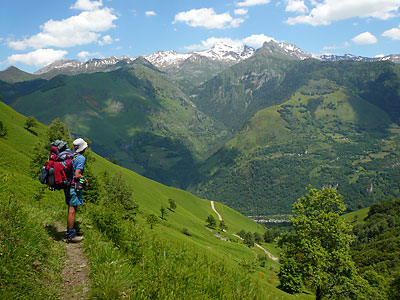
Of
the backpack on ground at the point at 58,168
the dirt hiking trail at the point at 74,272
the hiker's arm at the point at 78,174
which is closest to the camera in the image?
the dirt hiking trail at the point at 74,272

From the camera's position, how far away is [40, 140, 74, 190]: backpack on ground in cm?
943

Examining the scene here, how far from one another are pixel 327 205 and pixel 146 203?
8534 cm

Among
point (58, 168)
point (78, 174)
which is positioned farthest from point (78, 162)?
point (58, 168)

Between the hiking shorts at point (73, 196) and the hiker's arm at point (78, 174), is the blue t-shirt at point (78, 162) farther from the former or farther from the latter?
the hiking shorts at point (73, 196)

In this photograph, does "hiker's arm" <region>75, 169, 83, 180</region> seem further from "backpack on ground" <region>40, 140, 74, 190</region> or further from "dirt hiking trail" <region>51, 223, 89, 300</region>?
"dirt hiking trail" <region>51, 223, 89, 300</region>

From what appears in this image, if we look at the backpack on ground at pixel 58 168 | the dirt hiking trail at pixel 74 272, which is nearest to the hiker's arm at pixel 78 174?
the backpack on ground at pixel 58 168

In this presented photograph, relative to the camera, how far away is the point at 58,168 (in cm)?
944

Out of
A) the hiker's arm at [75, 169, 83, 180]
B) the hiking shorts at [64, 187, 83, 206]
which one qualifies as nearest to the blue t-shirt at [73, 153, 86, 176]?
the hiker's arm at [75, 169, 83, 180]

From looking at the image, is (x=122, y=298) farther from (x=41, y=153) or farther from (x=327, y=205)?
(x=41, y=153)

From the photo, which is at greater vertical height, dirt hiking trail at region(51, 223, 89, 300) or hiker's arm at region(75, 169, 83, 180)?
hiker's arm at region(75, 169, 83, 180)

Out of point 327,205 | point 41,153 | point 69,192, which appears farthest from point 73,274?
point 41,153

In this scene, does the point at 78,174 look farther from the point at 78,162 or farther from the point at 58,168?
the point at 58,168

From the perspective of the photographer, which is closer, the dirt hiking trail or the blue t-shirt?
the dirt hiking trail

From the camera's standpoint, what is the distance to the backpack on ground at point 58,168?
30.9 ft
